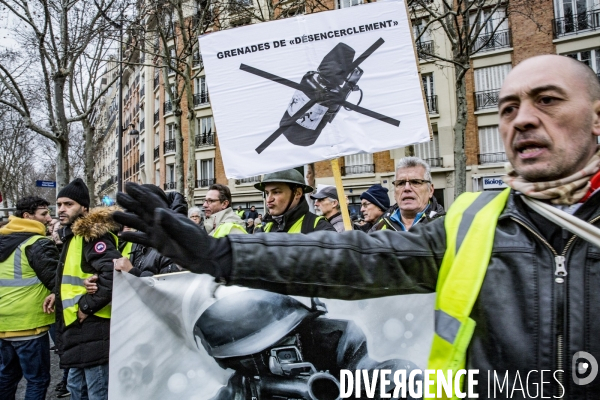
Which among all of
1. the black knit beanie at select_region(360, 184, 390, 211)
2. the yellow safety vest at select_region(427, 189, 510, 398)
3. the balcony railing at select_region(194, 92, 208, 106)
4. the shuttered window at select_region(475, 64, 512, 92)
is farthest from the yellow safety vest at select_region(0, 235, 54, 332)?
the balcony railing at select_region(194, 92, 208, 106)

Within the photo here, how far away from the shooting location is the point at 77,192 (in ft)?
13.3

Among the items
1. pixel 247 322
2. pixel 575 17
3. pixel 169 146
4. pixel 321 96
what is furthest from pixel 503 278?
pixel 169 146

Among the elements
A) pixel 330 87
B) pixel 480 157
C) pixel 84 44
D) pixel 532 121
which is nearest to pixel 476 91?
pixel 480 157

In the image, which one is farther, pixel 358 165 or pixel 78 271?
pixel 358 165

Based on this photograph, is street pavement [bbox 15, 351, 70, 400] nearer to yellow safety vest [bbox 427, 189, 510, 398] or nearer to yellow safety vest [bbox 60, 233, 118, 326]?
yellow safety vest [bbox 60, 233, 118, 326]

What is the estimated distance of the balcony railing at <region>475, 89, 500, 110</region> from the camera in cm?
2409

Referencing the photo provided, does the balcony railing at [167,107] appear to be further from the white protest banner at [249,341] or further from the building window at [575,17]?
the white protest banner at [249,341]

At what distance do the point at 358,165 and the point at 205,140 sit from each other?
11.7 meters

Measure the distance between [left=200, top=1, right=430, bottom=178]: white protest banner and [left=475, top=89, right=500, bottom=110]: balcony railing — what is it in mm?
23302

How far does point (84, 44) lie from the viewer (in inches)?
540

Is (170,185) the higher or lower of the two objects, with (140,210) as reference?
higher

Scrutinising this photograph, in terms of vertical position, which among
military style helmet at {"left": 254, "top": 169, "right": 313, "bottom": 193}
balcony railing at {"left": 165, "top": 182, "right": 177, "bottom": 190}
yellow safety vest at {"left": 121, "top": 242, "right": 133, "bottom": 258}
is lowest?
yellow safety vest at {"left": 121, "top": 242, "right": 133, "bottom": 258}

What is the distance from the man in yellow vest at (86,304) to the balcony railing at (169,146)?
32.7 metres

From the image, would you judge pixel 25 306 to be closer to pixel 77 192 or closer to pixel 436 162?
pixel 77 192
